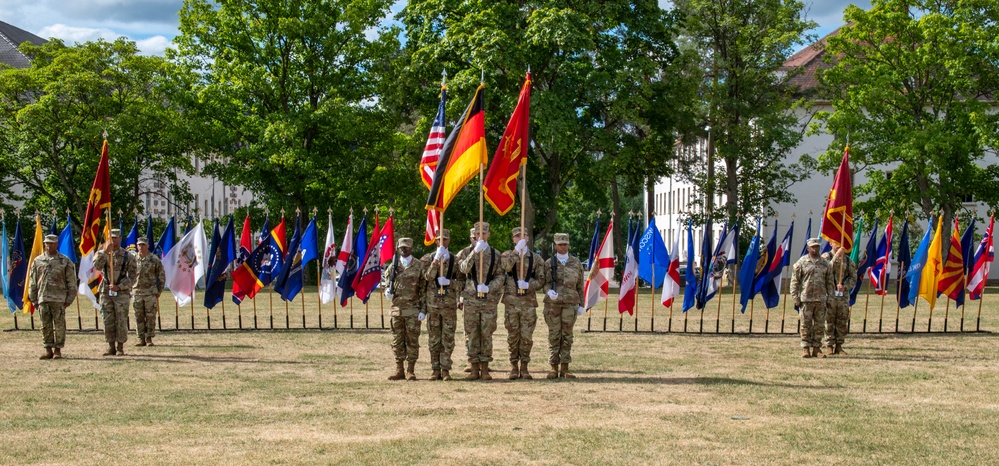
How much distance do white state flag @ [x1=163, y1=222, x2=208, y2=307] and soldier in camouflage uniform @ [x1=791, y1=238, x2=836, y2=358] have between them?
11808 mm

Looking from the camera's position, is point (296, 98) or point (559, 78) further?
point (296, 98)

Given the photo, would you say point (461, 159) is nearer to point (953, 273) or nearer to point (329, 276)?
point (329, 276)

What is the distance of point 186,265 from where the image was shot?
74.2 ft

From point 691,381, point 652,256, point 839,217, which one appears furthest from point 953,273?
point 691,381

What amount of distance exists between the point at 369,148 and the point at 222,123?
6181 mm

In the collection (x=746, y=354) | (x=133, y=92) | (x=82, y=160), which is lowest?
(x=746, y=354)

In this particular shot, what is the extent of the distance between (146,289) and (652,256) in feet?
31.5

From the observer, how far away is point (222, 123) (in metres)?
46.2

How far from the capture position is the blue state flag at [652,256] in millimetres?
22047

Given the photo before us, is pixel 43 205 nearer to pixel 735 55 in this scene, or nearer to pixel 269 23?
pixel 269 23

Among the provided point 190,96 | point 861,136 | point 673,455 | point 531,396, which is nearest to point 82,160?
point 190,96

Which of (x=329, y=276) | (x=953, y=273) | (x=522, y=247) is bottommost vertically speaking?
(x=329, y=276)

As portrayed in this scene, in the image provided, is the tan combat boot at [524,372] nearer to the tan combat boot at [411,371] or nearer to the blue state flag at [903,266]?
the tan combat boot at [411,371]

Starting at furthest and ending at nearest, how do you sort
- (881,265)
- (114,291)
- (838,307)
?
(881,265)
(114,291)
(838,307)
